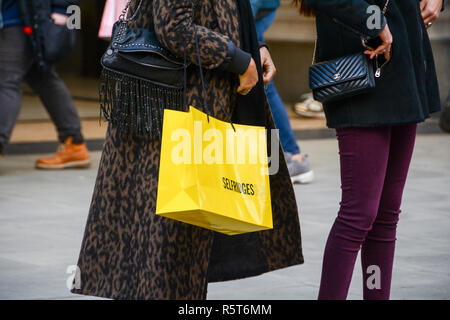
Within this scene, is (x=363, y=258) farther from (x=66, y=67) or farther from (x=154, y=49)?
(x=66, y=67)

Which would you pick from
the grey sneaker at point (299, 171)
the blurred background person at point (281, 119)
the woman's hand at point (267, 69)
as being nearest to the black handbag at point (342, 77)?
the woman's hand at point (267, 69)

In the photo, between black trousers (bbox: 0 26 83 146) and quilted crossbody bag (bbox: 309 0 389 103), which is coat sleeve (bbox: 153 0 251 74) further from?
black trousers (bbox: 0 26 83 146)

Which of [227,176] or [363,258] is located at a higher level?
[227,176]

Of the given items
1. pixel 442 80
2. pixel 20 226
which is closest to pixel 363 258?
pixel 20 226

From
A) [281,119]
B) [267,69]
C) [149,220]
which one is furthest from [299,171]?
[149,220]

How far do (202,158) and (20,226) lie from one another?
2867 mm

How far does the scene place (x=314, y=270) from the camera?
4.62 metres

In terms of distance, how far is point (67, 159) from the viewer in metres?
7.73

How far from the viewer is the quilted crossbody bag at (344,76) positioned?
321 centimetres

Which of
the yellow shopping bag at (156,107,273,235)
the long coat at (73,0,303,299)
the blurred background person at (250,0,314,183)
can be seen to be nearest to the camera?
the yellow shopping bag at (156,107,273,235)

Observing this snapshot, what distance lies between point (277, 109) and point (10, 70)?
2132 mm

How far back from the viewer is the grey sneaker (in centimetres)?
702

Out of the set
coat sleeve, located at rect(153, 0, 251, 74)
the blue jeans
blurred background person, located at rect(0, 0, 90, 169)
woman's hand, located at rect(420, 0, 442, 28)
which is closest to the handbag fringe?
coat sleeve, located at rect(153, 0, 251, 74)

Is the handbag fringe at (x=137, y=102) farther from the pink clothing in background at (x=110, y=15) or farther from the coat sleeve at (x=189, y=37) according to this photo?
the pink clothing in background at (x=110, y=15)
